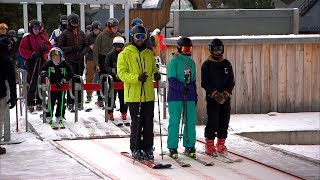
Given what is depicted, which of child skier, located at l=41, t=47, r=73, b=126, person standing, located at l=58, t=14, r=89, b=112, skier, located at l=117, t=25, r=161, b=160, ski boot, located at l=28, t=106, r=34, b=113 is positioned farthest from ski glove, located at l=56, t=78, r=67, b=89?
skier, located at l=117, t=25, r=161, b=160

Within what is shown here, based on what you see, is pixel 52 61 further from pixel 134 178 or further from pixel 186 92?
pixel 134 178

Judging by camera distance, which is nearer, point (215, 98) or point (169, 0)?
point (215, 98)

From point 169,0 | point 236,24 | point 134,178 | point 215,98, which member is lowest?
point 134,178

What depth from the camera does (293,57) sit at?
1474 centimetres

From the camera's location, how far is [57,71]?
13.1 metres

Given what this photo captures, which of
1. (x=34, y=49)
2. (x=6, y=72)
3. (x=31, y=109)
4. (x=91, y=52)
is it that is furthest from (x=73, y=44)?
(x=6, y=72)

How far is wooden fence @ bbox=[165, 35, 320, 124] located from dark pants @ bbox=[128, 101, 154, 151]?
179 inches

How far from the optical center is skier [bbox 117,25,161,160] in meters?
9.77

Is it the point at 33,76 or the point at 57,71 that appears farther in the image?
the point at 33,76

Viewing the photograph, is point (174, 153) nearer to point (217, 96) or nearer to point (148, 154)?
point (148, 154)

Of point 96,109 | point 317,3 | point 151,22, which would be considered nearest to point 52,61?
point 96,109

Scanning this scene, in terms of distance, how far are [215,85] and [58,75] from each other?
12.3 ft

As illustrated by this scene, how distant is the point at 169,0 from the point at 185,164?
27.5 metres

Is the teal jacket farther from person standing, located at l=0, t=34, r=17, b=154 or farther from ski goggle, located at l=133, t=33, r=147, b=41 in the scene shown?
person standing, located at l=0, t=34, r=17, b=154
